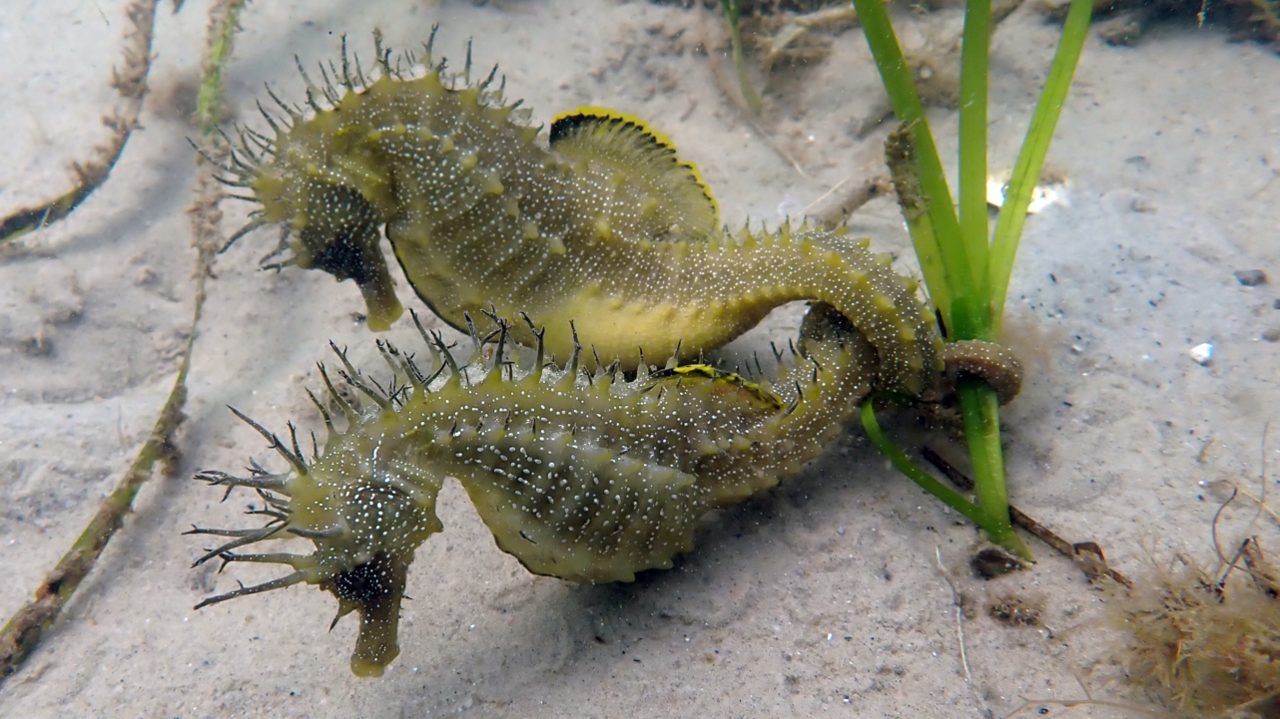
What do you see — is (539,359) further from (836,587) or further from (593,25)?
(593,25)

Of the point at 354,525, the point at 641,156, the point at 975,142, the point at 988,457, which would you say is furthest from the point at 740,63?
the point at 354,525

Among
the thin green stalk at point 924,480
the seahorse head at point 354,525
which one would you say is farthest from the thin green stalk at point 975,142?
the seahorse head at point 354,525

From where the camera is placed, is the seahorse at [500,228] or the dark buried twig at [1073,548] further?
the seahorse at [500,228]

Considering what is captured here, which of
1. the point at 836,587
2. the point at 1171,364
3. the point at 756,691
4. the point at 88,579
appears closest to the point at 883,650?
the point at 836,587

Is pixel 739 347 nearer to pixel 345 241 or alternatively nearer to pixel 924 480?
pixel 924 480

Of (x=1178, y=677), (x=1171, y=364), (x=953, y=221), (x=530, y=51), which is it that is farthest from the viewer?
(x=530, y=51)

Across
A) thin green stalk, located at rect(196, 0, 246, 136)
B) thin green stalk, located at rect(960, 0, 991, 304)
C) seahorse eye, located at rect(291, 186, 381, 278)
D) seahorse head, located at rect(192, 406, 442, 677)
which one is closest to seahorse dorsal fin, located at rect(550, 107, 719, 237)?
seahorse eye, located at rect(291, 186, 381, 278)

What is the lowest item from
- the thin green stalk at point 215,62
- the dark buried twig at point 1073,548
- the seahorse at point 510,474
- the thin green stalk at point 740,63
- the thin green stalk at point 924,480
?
the dark buried twig at point 1073,548

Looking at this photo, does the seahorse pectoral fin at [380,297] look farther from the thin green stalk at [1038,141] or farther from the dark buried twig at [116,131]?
Result: the thin green stalk at [1038,141]
